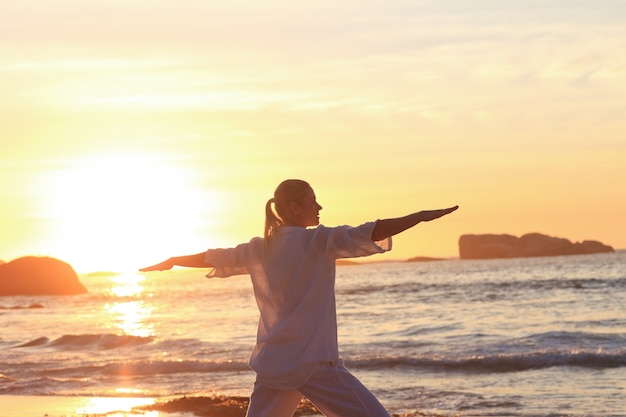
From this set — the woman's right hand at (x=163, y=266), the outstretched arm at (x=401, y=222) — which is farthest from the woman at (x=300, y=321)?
the woman's right hand at (x=163, y=266)

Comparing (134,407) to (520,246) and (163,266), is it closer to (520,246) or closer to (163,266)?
(163,266)

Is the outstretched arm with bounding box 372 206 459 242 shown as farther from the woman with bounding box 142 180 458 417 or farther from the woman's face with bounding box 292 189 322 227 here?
the woman's face with bounding box 292 189 322 227

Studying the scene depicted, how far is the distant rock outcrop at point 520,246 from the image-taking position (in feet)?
503

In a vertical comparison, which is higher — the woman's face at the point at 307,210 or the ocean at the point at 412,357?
the woman's face at the point at 307,210

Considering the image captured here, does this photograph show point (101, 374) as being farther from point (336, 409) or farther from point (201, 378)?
point (336, 409)

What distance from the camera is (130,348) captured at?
24.7 metres

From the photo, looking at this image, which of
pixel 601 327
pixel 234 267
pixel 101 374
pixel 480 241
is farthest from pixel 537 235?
pixel 234 267

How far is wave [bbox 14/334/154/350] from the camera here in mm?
→ 26078

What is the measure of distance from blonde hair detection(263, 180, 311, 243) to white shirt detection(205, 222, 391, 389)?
2.1 inches

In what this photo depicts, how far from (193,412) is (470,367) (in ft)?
25.5

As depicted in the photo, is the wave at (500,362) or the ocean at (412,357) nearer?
the ocean at (412,357)

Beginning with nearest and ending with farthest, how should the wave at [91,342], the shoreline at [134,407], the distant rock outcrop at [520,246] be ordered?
A: the shoreline at [134,407] → the wave at [91,342] → the distant rock outcrop at [520,246]

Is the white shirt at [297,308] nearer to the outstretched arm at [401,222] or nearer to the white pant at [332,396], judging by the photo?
the white pant at [332,396]

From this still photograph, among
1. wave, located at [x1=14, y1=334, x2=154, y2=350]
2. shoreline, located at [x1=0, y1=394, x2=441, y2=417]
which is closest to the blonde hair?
shoreline, located at [x1=0, y1=394, x2=441, y2=417]
